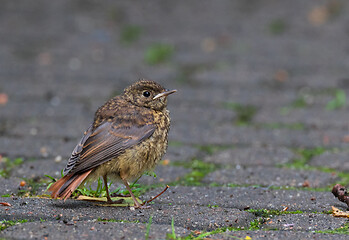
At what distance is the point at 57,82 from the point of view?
871cm

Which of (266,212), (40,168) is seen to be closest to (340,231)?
(266,212)

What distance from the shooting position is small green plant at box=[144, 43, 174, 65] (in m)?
9.88

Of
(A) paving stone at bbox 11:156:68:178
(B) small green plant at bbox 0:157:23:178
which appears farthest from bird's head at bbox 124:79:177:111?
(B) small green plant at bbox 0:157:23:178

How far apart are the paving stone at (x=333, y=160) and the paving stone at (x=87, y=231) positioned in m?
2.51

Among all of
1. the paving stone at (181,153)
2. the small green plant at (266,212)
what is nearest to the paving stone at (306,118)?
the paving stone at (181,153)

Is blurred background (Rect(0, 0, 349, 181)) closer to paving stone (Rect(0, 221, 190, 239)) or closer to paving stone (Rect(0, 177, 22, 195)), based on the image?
paving stone (Rect(0, 177, 22, 195))

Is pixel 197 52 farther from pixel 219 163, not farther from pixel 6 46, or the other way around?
pixel 219 163

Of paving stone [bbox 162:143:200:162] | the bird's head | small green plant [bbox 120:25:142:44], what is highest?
small green plant [bbox 120:25:142:44]

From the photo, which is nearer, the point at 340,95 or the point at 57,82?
the point at 340,95

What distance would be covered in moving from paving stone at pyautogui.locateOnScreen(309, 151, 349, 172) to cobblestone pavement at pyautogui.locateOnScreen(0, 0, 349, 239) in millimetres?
21

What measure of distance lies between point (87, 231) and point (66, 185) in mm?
640

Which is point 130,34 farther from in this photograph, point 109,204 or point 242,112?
point 109,204

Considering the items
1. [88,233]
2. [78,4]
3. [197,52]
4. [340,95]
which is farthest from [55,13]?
[88,233]

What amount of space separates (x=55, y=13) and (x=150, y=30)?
1.93 metres
